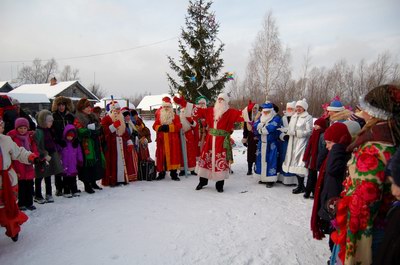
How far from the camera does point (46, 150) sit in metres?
4.86

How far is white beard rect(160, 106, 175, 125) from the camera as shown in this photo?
22.2ft

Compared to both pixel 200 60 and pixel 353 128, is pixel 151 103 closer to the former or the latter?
pixel 200 60

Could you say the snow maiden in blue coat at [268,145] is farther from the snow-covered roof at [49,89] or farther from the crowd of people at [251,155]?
the snow-covered roof at [49,89]

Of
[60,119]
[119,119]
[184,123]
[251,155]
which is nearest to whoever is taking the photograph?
[60,119]

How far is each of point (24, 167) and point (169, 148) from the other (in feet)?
10.3

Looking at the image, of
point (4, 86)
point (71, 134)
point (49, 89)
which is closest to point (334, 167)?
point (71, 134)

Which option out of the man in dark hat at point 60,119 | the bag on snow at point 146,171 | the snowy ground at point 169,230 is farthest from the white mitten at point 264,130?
the man in dark hat at point 60,119

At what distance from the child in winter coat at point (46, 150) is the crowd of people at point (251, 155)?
0.7 inches

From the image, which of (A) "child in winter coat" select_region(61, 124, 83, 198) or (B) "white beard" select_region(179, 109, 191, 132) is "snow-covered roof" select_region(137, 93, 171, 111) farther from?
(A) "child in winter coat" select_region(61, 124, 83, 198)

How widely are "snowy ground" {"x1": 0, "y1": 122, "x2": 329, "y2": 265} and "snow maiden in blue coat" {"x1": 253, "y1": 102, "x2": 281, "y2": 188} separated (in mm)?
685

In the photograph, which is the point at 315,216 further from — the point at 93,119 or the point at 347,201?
the point at 93,119

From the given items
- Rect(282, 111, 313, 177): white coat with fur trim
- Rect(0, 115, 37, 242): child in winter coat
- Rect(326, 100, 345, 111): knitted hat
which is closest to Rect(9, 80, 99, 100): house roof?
Rect(0, 115, 37, 242): child in winter coat

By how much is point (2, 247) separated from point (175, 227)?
2103 mm

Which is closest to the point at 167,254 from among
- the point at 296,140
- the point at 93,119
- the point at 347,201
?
the point at 347,201
